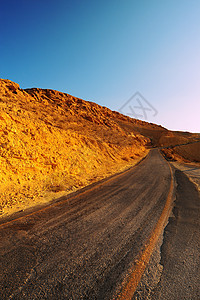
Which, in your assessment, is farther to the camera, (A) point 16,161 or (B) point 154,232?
(A) point 16,161

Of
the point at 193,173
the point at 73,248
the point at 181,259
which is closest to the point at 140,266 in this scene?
the point at 181,259

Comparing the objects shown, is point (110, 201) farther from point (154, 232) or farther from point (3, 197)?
point (3, 197)

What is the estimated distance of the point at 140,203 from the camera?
6.27 m

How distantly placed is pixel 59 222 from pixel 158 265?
302 centimetres

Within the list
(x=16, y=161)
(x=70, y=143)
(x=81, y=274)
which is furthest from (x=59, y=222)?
(x=70, y=143)

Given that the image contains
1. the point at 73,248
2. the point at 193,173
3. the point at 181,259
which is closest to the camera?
the point at 181,259

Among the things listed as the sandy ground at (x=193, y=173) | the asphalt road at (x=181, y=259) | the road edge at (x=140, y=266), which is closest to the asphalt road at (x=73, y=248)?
the road edge at (x=140, y=266)

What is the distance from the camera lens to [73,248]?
3.34m

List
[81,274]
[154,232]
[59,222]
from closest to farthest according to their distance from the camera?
[81,274] → [154,232] → [59,222]

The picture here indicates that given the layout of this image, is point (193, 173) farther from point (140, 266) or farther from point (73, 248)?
point (73, 248)

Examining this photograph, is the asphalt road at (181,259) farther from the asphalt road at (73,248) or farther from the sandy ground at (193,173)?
the sandy ground at (193,173)

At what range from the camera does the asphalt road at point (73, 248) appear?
7.68 ft

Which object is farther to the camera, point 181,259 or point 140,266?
point 181,259

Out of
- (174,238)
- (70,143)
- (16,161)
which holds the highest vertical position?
(70,143)
